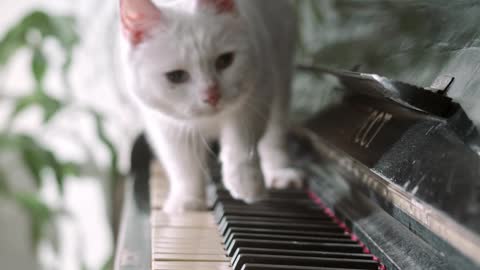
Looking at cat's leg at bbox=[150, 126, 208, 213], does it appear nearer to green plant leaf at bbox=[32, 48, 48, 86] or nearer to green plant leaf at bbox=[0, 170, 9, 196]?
green plant leaf at bbox=[32, 48, 48, 86]

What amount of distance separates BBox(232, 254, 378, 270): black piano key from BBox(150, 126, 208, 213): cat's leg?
0.42 metres

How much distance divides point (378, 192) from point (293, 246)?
0.48 ft

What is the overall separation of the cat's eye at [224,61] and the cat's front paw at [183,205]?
281 millimetres

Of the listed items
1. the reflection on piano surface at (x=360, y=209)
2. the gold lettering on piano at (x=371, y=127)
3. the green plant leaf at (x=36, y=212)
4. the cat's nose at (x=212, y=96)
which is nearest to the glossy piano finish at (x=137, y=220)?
the reflection on piano surface at (x=360, y=209)

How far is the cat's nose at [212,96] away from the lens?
1105 mm

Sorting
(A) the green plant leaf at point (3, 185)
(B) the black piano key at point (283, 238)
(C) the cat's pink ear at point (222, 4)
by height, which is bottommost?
(B) the black piano key at point (283, 238)

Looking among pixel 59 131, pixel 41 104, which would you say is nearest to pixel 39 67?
pixel 41 104

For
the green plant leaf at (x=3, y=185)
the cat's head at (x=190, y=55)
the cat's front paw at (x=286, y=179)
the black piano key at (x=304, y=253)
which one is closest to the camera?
the black piano key at (x=304, y=253)

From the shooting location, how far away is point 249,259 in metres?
0.87

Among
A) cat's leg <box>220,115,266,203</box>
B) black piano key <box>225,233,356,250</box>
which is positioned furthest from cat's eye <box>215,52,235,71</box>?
black piano key <box>225,233,356,250</box>

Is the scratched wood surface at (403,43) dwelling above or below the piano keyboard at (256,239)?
above

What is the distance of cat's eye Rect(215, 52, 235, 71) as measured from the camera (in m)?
1.14

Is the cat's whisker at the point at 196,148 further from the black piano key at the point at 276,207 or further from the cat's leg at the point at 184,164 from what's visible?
the black piano key at the point at 276,207

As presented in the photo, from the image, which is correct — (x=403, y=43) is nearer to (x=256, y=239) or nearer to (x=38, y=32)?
(x=256, y=239)
